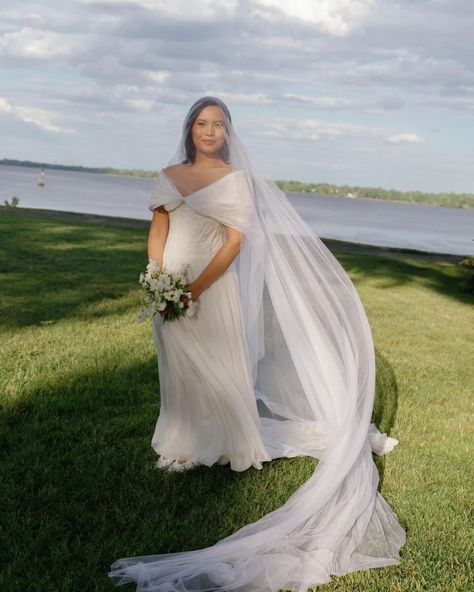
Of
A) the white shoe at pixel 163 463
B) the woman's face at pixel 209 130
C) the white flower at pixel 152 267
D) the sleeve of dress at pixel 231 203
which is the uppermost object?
the woman's face at pixel 209 130

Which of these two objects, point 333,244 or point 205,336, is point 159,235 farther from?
point 333,244

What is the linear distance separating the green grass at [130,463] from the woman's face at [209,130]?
7.42 ft

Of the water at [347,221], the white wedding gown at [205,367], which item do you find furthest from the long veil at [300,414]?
the water at [347,221]

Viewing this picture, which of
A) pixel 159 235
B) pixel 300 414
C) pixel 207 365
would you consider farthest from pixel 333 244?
pixel 207 365

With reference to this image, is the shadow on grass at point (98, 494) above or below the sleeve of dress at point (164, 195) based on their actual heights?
below

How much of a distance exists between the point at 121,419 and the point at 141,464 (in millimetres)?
848

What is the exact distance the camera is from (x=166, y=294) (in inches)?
173

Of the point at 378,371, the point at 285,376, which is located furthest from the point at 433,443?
the point at 378,371

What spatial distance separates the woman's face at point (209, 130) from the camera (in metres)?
4.45

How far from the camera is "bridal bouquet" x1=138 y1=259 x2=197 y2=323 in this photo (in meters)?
4.43

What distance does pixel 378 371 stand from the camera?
24.7 feet

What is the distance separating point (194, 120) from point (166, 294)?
119 centimetres

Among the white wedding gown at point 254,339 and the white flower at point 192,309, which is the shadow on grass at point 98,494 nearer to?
the white wedding gown at point 254,339

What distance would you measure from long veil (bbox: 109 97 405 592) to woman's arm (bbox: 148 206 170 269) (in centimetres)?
42
